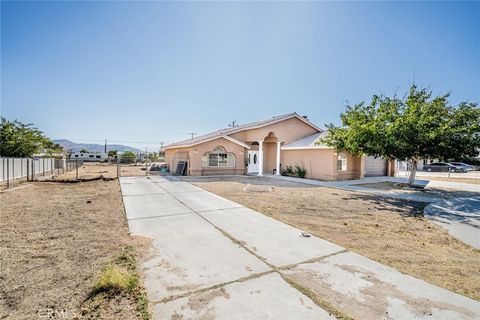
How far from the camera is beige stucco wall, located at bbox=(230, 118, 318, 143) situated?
67.8 feet

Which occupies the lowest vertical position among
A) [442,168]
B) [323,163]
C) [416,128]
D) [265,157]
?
[442,168]

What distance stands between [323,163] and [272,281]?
16.0m

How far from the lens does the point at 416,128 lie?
10.8 metres

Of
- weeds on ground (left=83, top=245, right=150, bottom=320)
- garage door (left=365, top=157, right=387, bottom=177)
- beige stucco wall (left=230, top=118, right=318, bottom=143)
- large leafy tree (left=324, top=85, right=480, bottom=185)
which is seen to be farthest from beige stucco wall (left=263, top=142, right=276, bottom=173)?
weeds on ground (left=83, top=245, right=150, bottom=320)

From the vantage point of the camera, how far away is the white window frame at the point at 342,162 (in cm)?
1785

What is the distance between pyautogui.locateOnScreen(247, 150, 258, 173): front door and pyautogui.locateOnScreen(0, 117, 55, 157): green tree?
20.0 metres

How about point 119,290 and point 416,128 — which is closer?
point 119,290

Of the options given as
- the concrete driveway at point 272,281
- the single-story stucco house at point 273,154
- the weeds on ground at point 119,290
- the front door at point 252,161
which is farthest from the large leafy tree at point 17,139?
the weeds on ground at point 119,290

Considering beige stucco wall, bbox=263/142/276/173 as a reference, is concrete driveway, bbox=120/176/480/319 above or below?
below

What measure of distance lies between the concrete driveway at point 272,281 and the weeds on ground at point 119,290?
13 centimetres

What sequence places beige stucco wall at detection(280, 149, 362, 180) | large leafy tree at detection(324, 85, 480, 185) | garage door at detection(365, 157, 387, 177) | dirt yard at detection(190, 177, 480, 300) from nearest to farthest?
dirt yard at detection(190, 177, 480, 300)
large leafy tree at detection(324, 85, 480, 185)
beige stucco wall at detection(280, 149, 362, 180)
garage door at detection(365, 157, 387, 177)

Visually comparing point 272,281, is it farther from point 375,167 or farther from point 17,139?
point 17,139

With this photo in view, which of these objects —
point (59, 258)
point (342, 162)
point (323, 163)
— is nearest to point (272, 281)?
point (59, 258)

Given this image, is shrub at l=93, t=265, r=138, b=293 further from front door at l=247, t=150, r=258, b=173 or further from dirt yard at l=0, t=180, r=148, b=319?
front door at l=247, t=150, r=258, b=173
